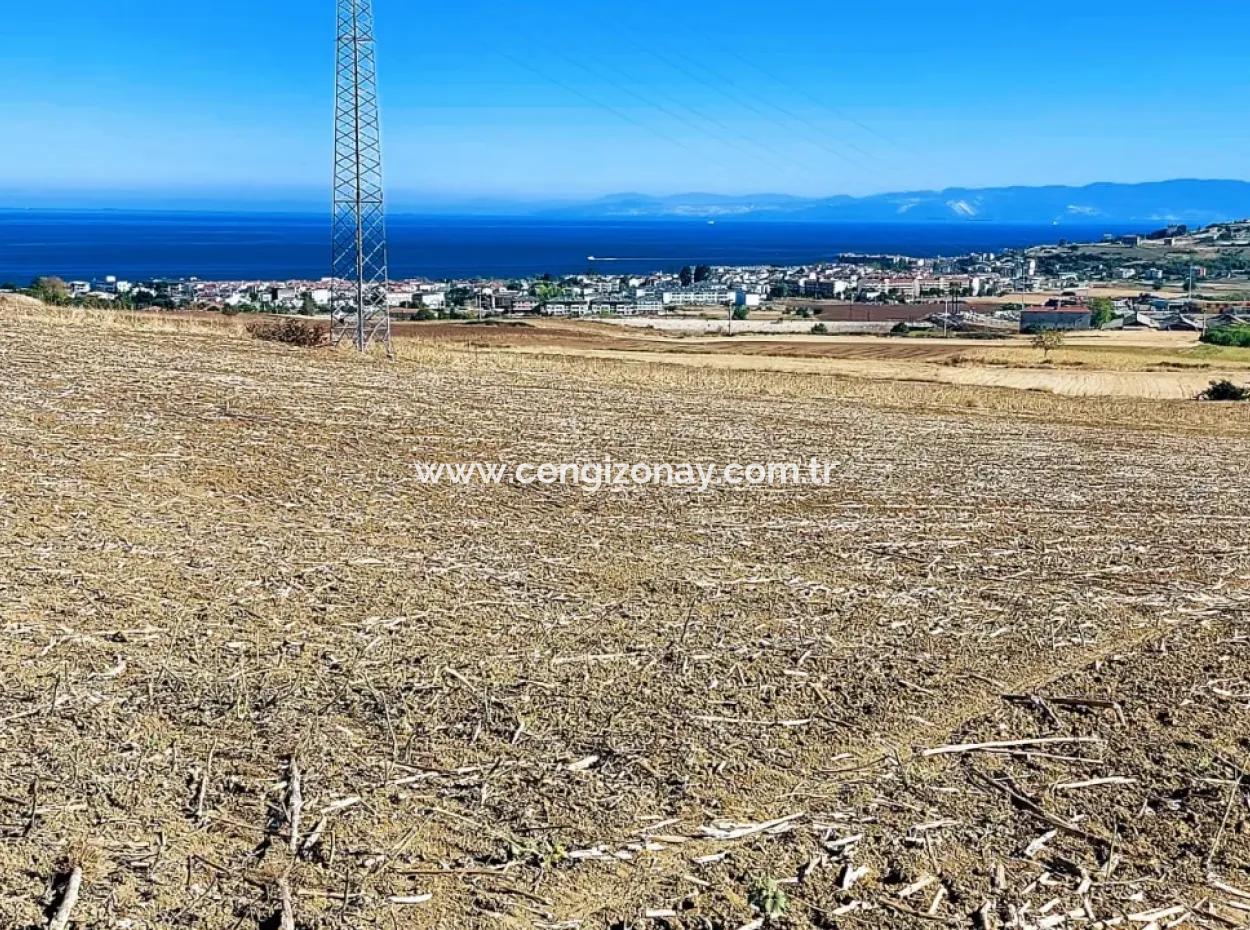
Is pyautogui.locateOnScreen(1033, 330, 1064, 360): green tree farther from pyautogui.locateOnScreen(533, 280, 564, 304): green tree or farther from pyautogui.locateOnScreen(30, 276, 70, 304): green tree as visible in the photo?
pyautogui.locateOnScreen(30, 276, 70, 304): green tree

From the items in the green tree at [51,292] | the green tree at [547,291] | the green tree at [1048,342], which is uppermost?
the green tree at [547,291]

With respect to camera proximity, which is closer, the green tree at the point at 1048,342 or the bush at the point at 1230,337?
the green tree at the point at 1048,342

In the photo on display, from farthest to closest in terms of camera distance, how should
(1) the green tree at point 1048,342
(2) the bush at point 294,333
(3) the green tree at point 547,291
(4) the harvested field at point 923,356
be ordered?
(3) the green tree at point 547,291
(1) the green tree at point 1048,342
(4) the harvested field at point 923,356
(2) the bush at point 294,333

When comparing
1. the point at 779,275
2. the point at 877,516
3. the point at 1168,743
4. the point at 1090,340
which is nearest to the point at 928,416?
the point at 877,516

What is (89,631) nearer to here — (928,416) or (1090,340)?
(928,416)

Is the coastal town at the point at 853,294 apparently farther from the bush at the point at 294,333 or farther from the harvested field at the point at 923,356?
the harvested field at the point at 923,356

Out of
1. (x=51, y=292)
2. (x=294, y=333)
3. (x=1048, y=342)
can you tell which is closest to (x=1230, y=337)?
(x=1048, y=342)

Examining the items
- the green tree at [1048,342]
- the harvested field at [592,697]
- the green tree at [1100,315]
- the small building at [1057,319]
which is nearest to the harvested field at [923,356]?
the green tree at [1048,342]
